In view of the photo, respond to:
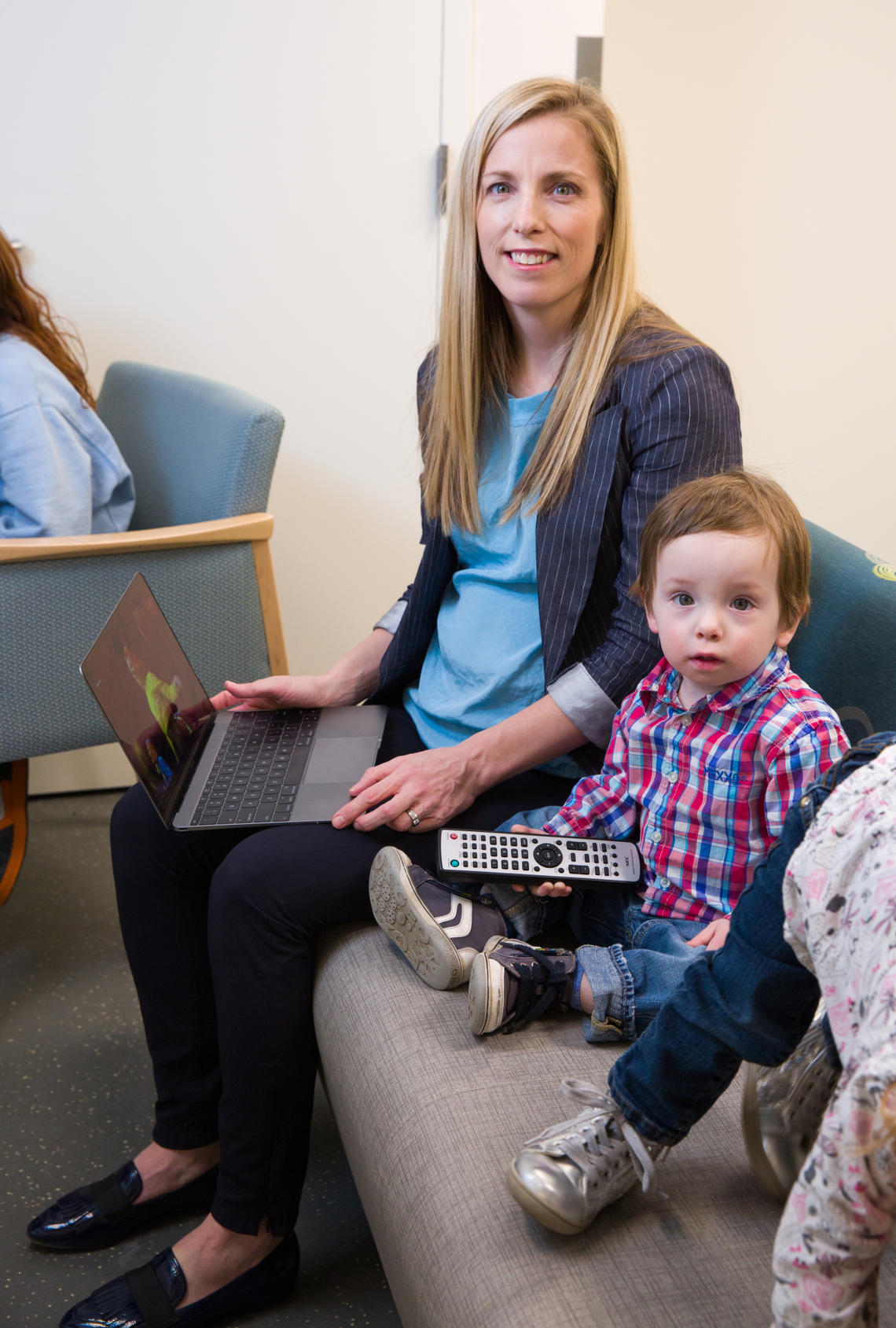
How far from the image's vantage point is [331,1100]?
3.58ft

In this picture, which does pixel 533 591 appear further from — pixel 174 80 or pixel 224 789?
pixel 174 80

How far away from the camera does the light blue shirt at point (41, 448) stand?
5.73ft

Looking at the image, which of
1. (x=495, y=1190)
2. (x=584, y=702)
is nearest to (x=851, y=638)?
(x=584, y=702)

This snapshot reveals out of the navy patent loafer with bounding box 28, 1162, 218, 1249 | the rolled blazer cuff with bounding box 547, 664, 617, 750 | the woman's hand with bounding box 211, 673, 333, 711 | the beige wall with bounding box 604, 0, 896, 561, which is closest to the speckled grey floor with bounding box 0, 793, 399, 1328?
the navy patent loafer with bounding box 28, 1162, 218, 1249

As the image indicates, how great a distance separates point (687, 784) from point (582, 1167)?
15.8 inches

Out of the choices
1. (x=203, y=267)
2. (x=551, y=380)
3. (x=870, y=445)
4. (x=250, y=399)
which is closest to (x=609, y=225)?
(x=551, y=380)

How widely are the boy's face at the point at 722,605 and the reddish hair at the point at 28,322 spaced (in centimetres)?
122

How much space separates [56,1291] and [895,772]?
1084 millimetres

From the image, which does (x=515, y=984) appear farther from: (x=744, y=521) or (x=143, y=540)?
(x=143, y=540)

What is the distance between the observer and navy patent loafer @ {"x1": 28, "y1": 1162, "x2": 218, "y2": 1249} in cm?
127

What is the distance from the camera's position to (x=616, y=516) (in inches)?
47.9

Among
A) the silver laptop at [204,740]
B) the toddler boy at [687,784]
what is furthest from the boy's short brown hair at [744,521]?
the silver laptop at [204,740]

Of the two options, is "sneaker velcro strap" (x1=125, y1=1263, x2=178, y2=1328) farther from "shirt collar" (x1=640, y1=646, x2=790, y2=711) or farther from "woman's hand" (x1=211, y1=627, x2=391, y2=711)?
"shirt collar" (x1=640, y1=646, x2=790, y2=711)

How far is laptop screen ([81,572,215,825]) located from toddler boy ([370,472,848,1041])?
0.28 meters
